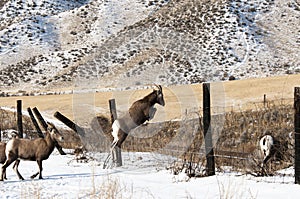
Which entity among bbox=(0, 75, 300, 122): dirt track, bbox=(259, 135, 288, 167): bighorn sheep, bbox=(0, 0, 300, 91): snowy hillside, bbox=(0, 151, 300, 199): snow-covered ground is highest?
bbox=(0, 0, 300, 91): snowy hillside

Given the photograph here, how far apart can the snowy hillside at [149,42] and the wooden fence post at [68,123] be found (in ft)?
82.1

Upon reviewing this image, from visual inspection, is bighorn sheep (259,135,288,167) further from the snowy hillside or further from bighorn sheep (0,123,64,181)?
the snowy hillside

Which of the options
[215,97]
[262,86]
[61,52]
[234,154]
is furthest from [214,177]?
[61,52]

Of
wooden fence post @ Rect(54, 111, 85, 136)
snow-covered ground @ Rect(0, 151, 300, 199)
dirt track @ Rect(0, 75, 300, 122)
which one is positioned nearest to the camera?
snow-covered ground @ Rect(0, 151, 300, 199)

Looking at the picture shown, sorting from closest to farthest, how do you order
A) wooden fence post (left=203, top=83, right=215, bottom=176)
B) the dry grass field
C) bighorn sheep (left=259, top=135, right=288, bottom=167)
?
1. wooden fence post (left=203, top=83, right=215, bottom=176)
2. bighorn sheep (left=259, top=135, right=288, bottom=167)
3. the dry grass field

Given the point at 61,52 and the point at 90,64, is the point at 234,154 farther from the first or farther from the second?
the point at 61,52

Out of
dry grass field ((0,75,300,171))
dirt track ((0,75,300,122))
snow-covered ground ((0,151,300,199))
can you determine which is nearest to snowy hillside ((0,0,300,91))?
dirt track ((0,75,300,122))

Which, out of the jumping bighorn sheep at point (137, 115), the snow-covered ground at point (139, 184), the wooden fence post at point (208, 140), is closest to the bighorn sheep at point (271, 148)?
the snow-covered ground at point (139, 184)

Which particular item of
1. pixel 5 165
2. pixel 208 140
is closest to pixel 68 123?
pixel 5 165

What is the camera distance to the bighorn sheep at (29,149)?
10633mm

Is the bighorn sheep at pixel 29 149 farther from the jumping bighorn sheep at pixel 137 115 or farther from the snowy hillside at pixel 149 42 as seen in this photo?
the snowy hillside at pixel 149 42

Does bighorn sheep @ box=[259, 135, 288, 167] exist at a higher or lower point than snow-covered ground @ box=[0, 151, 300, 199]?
higher

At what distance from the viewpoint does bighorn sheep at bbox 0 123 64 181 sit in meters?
10.6

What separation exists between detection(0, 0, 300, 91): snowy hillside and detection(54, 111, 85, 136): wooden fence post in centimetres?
2503
